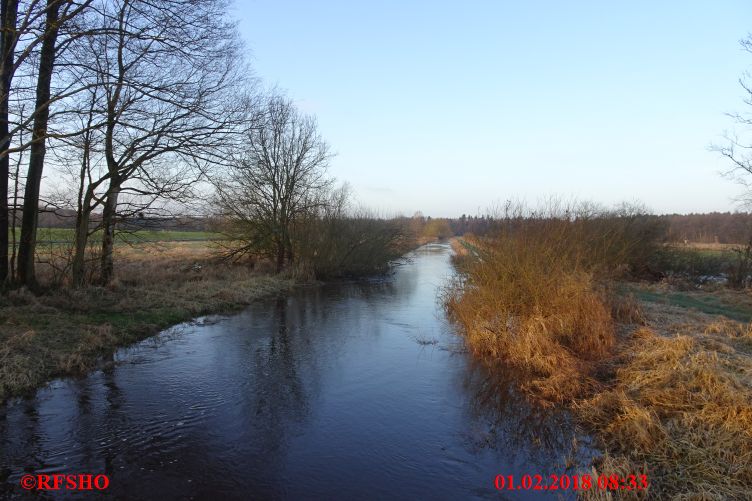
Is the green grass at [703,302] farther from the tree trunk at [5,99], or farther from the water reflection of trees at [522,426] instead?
the tree trunk at [5,99]

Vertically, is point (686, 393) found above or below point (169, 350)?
above

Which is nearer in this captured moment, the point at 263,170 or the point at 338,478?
the point at 338,478

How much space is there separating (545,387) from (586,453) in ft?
6.63

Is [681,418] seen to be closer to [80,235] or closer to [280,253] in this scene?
[80,235]

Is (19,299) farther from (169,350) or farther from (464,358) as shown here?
(464,358)

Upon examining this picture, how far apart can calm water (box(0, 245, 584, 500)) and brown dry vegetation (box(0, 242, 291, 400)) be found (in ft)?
1.66

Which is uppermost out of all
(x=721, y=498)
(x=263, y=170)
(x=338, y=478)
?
(x=263, y=170)

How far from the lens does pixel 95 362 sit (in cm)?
884

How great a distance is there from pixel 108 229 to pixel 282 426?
1057cm

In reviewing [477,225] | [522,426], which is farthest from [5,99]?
[522,426]

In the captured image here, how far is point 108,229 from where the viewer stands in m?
13.9

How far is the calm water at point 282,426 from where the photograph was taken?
16.8ft

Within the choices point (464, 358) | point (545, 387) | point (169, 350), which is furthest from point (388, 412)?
point (169, 350)

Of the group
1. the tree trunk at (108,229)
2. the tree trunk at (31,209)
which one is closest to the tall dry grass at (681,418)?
the tree trunk at (31,209)
